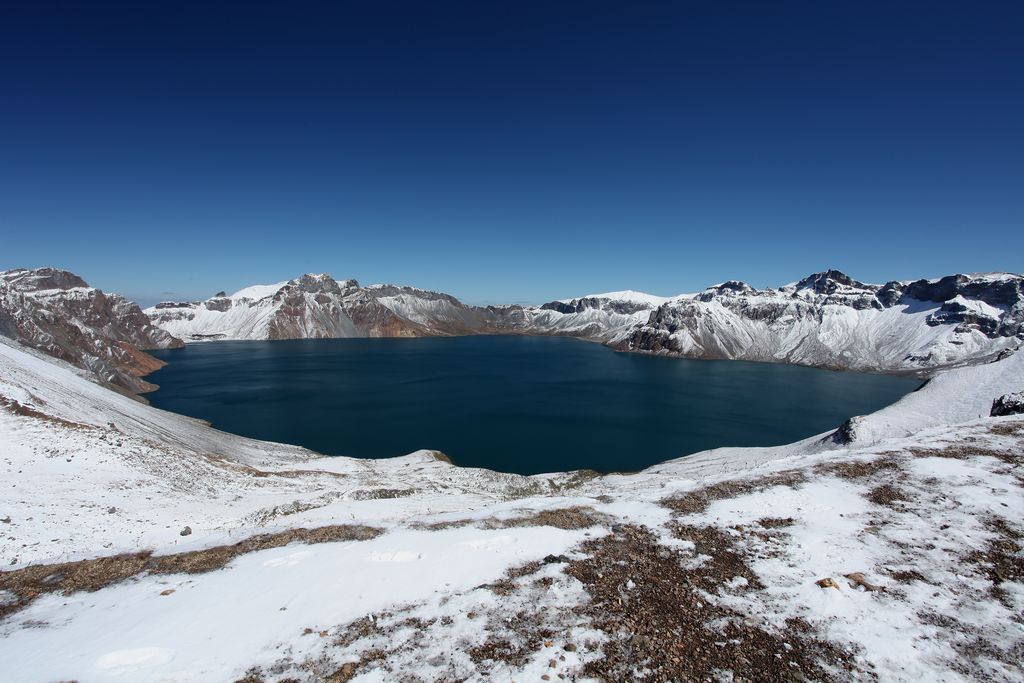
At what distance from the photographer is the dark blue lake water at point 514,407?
241ft

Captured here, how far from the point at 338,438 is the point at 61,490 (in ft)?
174

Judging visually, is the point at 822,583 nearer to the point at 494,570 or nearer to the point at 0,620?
the point at 494,570

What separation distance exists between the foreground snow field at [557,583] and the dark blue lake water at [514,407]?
45.3 metres

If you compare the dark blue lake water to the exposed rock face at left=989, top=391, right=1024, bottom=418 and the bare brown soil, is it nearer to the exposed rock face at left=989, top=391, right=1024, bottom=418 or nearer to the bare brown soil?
the exposed rock face at left=989, top=391, right=1024, bottom=418

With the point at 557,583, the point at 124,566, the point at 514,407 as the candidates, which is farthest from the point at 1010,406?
the point at 514,407

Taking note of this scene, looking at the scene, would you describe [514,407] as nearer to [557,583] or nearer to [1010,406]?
[1010,406]

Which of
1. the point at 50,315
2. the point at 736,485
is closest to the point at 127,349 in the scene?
the point at 50,315

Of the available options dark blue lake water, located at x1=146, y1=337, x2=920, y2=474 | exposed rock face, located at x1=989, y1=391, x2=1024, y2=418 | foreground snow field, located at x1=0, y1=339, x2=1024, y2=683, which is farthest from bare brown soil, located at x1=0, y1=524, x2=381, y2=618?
exposed rock face, located at x1=989, y1=391, x2=1024, y2=418

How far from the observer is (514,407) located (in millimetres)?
104938

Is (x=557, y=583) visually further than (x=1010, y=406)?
No

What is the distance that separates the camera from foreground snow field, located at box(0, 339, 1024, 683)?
953 cm

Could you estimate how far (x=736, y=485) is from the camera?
21688mm

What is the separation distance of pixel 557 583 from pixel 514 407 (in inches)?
3638

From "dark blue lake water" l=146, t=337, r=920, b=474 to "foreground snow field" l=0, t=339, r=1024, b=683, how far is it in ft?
149
